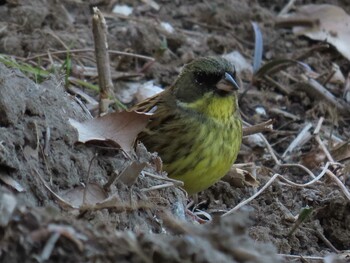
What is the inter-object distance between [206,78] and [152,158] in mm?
861

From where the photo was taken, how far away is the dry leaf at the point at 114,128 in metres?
3.37

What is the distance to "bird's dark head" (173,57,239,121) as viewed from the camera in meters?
4.20

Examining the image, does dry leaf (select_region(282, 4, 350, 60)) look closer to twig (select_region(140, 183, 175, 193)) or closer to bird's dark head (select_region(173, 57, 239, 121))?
bird's dark head (select_region(173, 57, 239, 121))

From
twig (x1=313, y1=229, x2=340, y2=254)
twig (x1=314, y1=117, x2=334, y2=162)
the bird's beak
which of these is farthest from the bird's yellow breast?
twig (x1=314, y1=117, x2=334, y2=162)

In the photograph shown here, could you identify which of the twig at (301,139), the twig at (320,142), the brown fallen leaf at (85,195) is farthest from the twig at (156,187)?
the twig at (301,139)

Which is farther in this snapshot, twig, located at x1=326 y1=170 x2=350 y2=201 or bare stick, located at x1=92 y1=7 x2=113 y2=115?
bare stick, located at x1=92 y1=7 x2=113 y2=115

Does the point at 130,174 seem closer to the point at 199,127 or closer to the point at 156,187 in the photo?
the point at 156,187

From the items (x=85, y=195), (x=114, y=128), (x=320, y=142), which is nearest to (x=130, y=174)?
(x=85, y=195)

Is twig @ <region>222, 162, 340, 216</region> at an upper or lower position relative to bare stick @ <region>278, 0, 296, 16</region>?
upper

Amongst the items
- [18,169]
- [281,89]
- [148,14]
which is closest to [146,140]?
[18,169]

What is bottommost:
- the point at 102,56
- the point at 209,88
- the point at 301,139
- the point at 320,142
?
the point at 301,139

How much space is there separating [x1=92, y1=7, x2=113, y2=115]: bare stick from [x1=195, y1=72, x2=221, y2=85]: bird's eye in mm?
585

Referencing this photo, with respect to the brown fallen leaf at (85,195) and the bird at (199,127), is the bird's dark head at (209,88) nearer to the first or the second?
the bird at (199,127)

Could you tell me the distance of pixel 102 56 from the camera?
189 inches
